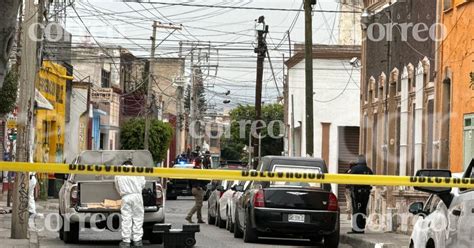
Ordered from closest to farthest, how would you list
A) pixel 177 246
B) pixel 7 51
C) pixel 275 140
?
pixel 7 51 → pixel 177 246 → pixel 275 140

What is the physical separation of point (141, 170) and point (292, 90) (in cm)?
4271

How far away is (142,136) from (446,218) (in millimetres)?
56629

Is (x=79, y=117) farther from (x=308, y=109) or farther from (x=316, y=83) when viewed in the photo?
(x=308, y=109)

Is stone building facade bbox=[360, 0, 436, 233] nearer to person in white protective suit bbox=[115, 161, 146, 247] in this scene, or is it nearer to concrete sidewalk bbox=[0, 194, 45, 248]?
person in white protective suit bbox=[115, 161, 146, 247]

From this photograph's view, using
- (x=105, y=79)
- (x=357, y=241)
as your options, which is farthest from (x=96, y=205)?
(x=105, y=79)

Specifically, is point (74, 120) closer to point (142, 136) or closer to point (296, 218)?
point (142, 136)

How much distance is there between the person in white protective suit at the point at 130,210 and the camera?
56.8ft

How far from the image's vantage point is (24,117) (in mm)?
18969

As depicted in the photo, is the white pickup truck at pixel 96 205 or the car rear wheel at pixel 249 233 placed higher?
the white pickup truck at pixel 96 205

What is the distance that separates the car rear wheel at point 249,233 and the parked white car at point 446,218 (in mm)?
8104

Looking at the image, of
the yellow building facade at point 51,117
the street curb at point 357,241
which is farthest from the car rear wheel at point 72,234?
the yellow building facade at point 51,117

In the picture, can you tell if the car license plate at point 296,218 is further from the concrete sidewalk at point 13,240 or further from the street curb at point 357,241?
the concrete sidewalk at point 13,240

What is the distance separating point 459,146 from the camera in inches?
886

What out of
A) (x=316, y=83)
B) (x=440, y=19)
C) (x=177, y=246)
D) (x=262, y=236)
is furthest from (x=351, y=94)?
(x=177, y=246)
